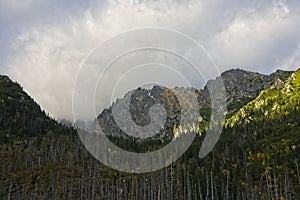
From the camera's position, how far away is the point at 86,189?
4313 inches

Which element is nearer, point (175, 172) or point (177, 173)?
point (177, 173)

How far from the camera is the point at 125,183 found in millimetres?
119312

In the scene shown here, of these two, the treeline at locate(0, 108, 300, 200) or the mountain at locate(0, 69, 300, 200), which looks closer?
the treeline at locate(0, 108, 300, 200)

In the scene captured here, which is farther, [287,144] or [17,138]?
[17,138]

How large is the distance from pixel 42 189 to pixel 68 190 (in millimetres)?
7446

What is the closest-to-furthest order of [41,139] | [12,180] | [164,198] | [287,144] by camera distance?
[164,198]
[12,180]
[287,144]
[41,139]

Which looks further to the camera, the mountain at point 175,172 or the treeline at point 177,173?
the mountain at point 175,172

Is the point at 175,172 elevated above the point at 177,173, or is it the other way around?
the point at 175,172

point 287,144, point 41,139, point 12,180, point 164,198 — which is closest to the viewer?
point 164,198

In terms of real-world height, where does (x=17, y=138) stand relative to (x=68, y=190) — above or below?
above

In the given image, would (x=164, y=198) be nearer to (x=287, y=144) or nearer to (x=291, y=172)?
(x=291, y=172)

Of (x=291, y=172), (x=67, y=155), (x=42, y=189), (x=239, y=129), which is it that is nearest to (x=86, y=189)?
(x=42, y=189)

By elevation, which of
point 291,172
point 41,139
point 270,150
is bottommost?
point 291,172

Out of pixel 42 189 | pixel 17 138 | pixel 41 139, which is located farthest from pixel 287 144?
pixel 17 138
